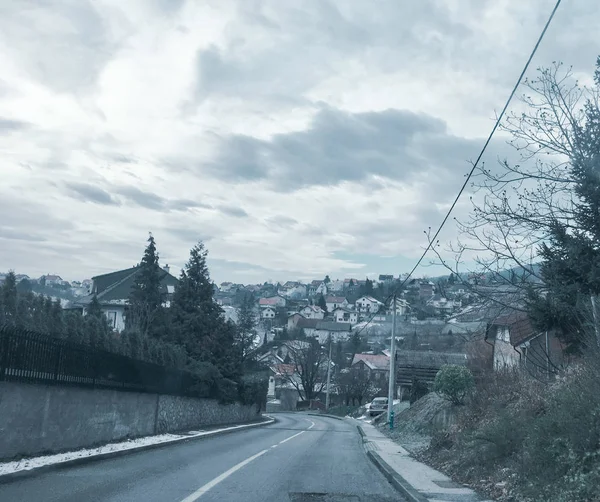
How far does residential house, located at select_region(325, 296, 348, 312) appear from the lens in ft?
600

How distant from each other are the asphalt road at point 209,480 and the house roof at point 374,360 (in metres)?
74.5

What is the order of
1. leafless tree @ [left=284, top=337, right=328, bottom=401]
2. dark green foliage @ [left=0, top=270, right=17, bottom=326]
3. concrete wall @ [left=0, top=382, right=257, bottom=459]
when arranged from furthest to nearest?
leafless tree @ [left=284, top=337, right=328, bottom=401], dark green foliage @ [left=0, top=270, right=17, bottom=326], concrete wall @ [left=0, top=382, right=257, bottom=459]

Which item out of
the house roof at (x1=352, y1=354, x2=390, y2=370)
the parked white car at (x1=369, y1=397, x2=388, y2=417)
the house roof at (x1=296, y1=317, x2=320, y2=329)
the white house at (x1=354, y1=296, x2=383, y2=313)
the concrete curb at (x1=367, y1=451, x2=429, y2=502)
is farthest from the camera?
the white house at (x1=354, y1=296, x2=383, y2=313)

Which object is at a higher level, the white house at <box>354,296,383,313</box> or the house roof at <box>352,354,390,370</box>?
the white house at <box>354,296,383,313</box>

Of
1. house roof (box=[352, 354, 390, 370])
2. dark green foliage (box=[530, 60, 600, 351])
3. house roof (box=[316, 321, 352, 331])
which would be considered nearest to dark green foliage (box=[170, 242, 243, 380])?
dark green foliage (box=[530, 60, 600, 351])

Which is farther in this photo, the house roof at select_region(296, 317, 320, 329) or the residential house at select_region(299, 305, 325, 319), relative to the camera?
the residential house at select_region(299, 305, 325, 319)

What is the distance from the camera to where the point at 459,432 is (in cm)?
1717

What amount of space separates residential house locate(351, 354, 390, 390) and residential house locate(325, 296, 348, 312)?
263 feet

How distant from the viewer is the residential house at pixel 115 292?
2063 inches

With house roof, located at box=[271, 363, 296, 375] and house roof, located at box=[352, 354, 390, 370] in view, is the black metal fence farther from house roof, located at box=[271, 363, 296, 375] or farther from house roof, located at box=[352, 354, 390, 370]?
house roof, located at box=[352, 354, 390, 370]

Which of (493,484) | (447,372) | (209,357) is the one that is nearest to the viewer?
(493,484)

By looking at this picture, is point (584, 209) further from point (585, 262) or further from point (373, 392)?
point (373, 392)

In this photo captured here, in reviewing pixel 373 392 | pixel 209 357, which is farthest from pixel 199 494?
pixel 373 392

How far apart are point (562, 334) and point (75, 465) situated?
33.8ft
